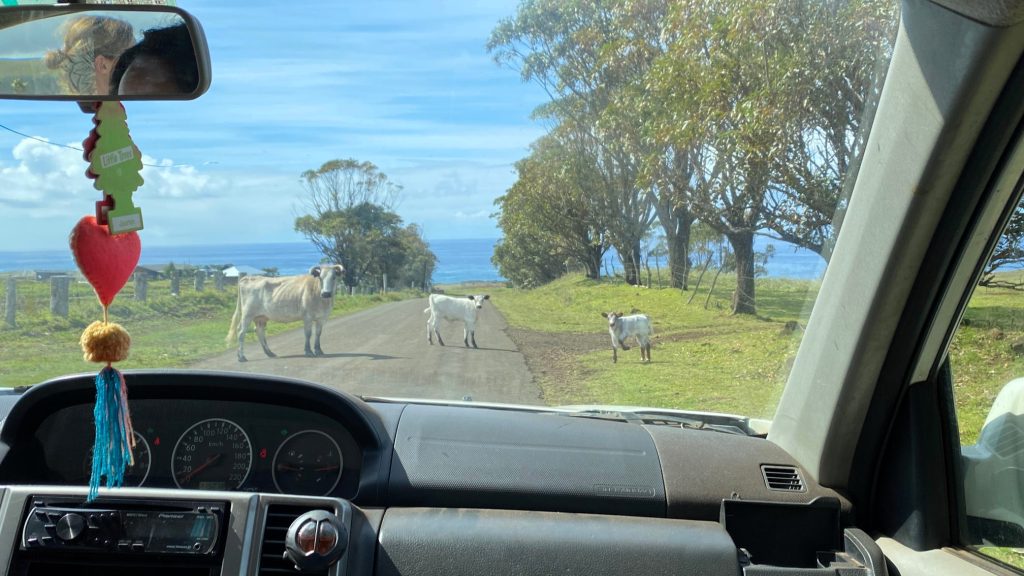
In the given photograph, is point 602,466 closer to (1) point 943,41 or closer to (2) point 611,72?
(2) point 611,72

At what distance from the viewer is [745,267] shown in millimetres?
3883

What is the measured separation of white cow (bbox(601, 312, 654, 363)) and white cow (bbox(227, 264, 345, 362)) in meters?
1.23

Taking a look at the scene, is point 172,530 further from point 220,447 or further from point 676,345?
point 676,345

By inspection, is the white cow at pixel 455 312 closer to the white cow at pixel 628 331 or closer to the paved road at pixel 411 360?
the paved road at pixel 411 360

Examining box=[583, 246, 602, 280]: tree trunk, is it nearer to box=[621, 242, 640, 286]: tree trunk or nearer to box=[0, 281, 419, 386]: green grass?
box=[621, 242, 640, 286]: tree trunk

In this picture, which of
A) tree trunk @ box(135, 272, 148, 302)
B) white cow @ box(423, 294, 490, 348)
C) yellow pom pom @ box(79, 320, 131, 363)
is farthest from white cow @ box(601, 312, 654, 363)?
yellow pom pom @ box(79, 320, 131, 363)

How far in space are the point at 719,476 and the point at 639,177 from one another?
1253 mm

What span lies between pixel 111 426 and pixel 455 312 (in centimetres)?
178

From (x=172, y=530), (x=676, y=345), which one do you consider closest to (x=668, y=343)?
(x=676, y=345)

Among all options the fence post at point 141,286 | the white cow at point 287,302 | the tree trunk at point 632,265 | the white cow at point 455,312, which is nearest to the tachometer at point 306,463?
the white cow at point 287,302

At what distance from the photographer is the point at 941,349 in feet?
10.5

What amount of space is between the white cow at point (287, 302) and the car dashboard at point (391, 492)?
43cm

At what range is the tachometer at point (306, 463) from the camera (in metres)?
3.76

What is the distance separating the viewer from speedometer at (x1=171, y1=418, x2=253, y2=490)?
3770mm
